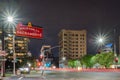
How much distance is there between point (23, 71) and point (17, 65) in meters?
13.0

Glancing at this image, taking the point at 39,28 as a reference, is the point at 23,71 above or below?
below

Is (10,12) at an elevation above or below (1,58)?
above

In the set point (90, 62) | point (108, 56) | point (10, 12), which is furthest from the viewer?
point (90, 62)

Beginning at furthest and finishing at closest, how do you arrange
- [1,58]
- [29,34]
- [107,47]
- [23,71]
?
[107,47] < [23,71] < [1,58] < [29,34]

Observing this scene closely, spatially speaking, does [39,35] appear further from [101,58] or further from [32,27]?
[101,58]

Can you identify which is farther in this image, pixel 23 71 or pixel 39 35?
pixel 23 71

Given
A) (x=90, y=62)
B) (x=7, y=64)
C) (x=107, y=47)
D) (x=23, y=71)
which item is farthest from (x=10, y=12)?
(x=107, y=47)

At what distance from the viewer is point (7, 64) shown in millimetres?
81875

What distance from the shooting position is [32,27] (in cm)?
3991

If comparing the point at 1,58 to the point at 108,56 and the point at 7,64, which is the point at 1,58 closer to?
the point at 7,64

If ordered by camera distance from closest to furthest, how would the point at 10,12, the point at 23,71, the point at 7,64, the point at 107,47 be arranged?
the point at 10,12, the point at 23,71, the point at 7,64, the point at 107,47

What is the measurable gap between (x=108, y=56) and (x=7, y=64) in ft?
250

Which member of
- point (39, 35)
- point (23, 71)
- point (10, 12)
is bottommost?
point (23, 71)

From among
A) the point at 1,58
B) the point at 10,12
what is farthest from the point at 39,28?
the point at 10,12
